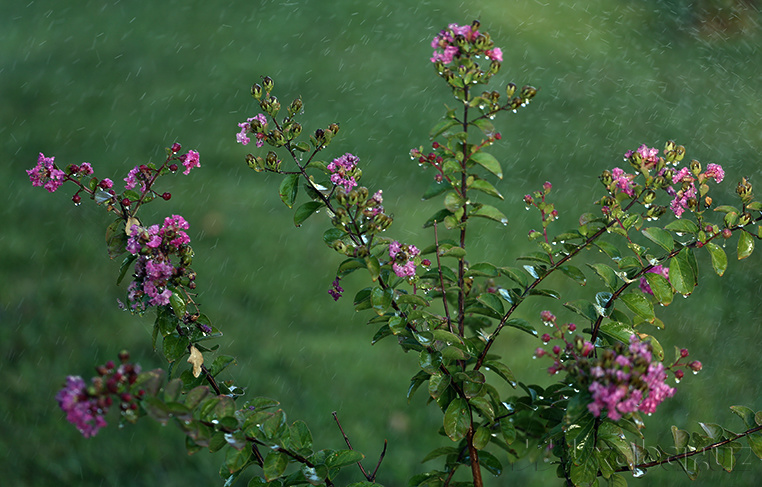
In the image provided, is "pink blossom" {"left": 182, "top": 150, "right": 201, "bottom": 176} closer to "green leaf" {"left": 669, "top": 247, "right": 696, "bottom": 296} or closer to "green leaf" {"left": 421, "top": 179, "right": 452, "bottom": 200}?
"green leaf" {"left": 421, "top": 179, "right": 452, "bottom": 200}

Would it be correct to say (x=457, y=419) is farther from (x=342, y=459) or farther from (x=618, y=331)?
(x=618, y=331)

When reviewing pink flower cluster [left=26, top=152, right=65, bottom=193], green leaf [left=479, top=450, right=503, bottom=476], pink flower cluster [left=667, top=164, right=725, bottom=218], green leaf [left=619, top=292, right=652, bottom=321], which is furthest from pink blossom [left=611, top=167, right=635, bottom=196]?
pink flower cluster [left=26, top=152, right=65, bottom=193]

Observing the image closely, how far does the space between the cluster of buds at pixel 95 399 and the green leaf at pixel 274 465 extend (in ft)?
0.80

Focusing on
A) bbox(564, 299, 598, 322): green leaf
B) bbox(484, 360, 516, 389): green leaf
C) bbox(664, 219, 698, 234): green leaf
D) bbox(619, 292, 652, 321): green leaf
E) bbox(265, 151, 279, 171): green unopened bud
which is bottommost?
bbox(484, 360, 516, 389): green leaf

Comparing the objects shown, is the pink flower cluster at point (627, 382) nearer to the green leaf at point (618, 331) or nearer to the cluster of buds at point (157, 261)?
the green leaf at point (618, 331)

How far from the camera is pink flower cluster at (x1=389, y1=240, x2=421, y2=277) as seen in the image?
3.77 feet

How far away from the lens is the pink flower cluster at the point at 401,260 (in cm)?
115

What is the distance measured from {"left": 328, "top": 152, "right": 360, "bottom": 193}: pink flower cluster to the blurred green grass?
1.25 m

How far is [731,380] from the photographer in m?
2.45

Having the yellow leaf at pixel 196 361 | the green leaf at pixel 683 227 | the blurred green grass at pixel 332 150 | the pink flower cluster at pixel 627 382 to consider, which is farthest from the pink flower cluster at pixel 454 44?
the blurred green grass at pixel 332 150

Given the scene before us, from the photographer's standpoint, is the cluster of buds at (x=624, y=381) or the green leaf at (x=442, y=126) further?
the green leaf at (x=442, y=126)

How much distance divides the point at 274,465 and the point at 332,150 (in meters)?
2.34

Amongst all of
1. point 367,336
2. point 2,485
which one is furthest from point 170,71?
point 2,485

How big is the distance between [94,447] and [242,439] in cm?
146
